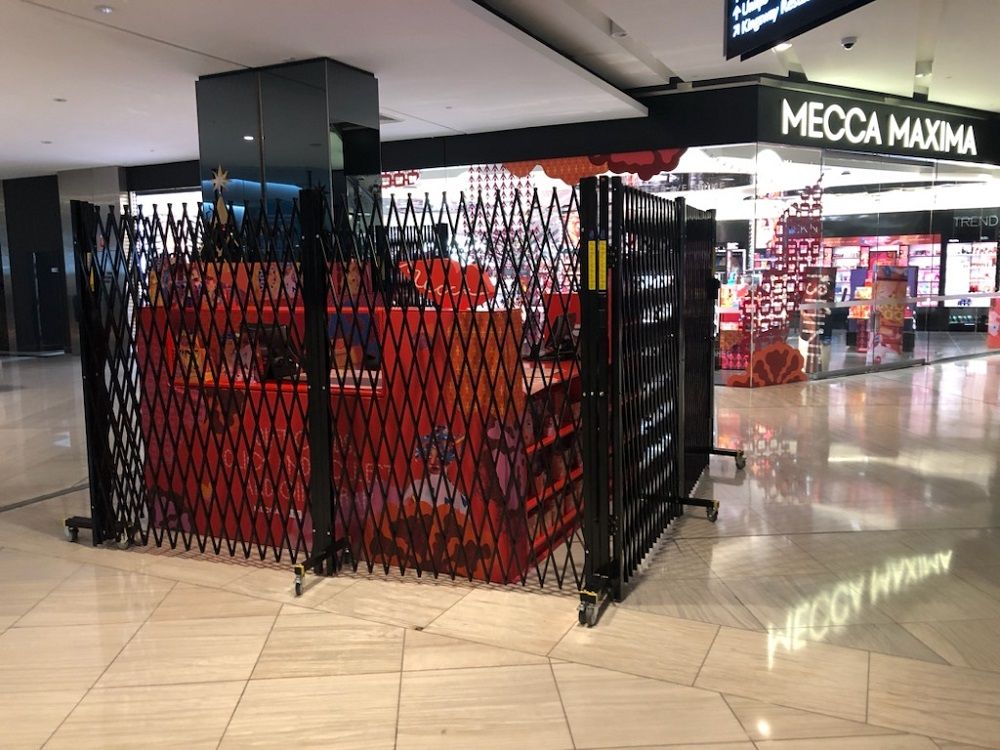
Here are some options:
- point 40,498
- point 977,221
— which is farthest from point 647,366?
point 977,221

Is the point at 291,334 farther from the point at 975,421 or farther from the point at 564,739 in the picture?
the point at 975,421

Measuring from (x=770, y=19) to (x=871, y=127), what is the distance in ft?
21.0

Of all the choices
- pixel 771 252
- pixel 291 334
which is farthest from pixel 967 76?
pixel 291 334

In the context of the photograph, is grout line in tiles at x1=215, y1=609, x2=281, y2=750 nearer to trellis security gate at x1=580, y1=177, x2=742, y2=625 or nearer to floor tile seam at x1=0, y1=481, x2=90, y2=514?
trellis security gate at x1=580, y1=177, x2=742, y2=625

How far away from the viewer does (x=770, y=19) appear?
3.58 m

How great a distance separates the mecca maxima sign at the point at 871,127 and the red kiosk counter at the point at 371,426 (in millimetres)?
5764

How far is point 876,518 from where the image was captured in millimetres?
4316

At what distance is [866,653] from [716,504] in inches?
61.0

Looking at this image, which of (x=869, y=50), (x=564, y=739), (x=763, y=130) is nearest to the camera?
(x=564, y=739)

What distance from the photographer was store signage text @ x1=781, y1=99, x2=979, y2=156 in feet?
27.9

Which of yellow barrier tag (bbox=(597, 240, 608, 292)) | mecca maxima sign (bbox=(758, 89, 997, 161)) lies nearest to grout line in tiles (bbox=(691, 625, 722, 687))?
yellow barrier tag (bbox=(597, 240, 608, 292))

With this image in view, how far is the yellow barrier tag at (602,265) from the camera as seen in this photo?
9.64 feet

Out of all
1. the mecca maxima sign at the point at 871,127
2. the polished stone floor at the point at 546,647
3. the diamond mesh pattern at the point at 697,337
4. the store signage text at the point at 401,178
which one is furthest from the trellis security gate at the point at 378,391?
the store signage text at the point at 401,178

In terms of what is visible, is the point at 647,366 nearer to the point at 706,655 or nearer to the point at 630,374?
the point at 630,374
